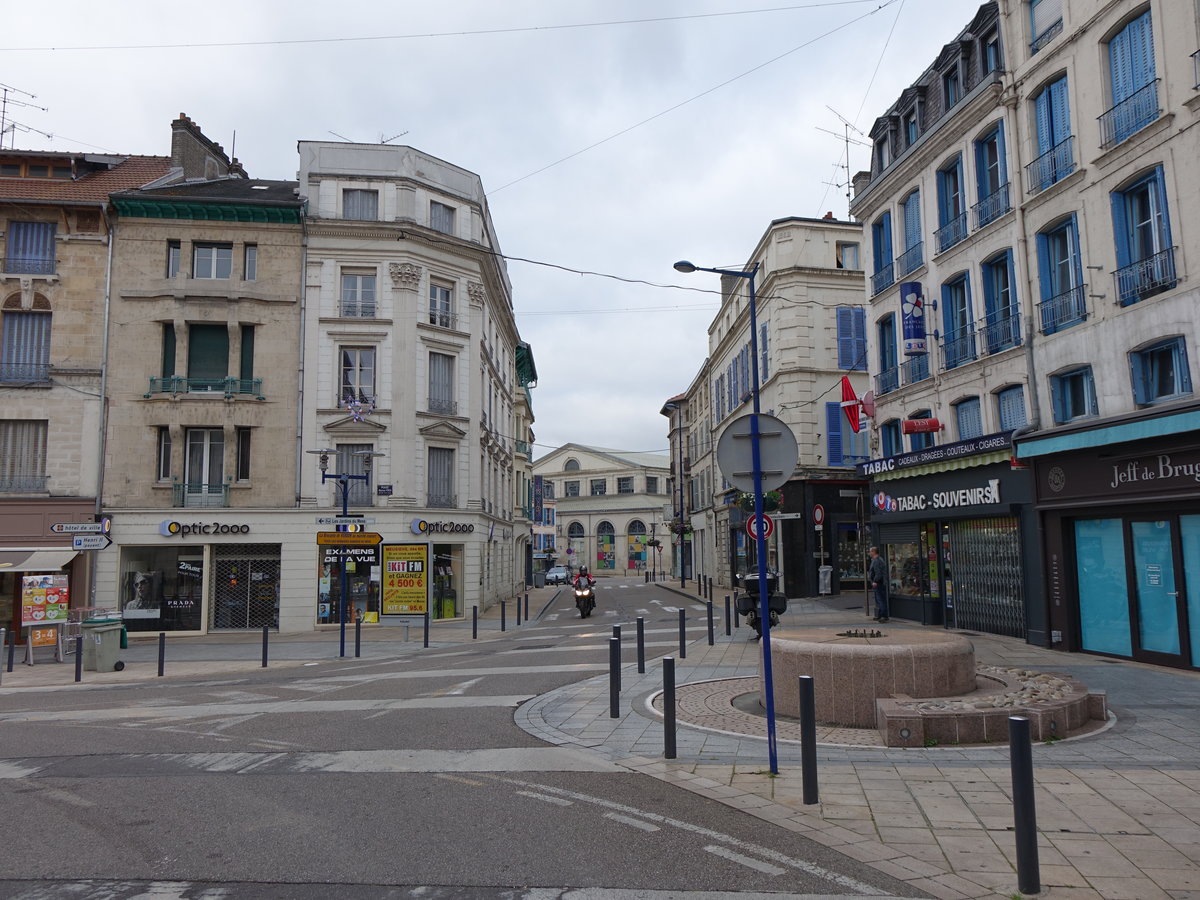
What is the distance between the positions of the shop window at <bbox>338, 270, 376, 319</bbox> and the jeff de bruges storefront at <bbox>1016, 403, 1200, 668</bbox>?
1916cm

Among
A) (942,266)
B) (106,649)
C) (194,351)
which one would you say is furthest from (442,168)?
(106,649)

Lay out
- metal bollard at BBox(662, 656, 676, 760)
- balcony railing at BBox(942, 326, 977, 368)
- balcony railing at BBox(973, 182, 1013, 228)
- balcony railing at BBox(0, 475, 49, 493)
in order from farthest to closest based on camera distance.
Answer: balcony railing at BBox(0, 475, 49, 493), balcony railing at BBox(942, 326, 977, 368), balcony railing at BBox(973, 182, 1013, 228), metal bollard at BBox(662, 656, 676, 760)

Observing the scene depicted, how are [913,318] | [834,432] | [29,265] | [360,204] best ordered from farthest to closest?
1. [834,432]
2. [360,204]
3. [29,265]
4. [913,318]

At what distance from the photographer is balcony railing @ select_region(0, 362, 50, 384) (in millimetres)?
24344

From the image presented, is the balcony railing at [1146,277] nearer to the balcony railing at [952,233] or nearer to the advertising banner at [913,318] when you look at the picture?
the balcony railing at [952,233]

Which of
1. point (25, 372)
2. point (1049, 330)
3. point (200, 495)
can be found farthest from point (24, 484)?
point (1049, 330)

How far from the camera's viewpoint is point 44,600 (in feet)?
59.8

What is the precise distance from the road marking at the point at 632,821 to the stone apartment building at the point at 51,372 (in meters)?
22.9

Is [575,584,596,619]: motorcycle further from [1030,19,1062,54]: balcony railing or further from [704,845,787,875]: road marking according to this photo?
[704,845,787,875]: road marking

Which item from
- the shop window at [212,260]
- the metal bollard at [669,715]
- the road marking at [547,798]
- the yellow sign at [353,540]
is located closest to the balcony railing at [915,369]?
the yellow sign at [353,540]

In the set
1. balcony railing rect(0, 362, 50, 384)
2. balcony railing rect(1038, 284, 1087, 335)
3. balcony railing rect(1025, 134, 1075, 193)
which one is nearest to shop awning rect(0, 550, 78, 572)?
balcony railing rect(0, 362, 50, 384)

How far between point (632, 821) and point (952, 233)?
1723 cm

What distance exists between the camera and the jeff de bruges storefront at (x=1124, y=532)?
40.1ft

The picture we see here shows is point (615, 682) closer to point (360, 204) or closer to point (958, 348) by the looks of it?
point (958, 348)
